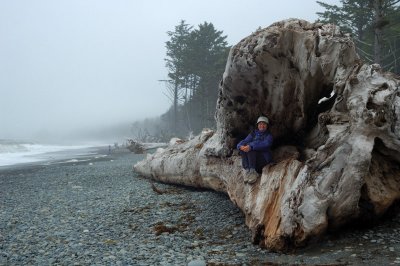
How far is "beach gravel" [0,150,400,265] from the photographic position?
5742 mm

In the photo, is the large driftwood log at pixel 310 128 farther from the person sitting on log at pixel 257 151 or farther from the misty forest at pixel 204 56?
the misty forest at pixel 204 56

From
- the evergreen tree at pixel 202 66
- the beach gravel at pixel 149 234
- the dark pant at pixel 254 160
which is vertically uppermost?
the evergreen tree at pixel 202 66

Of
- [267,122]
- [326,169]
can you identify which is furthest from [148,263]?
[267,122]

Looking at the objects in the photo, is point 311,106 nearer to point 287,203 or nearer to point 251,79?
point 251,79

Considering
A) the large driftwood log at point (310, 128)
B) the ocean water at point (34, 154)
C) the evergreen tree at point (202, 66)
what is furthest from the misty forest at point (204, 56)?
the large driftwood log at point (310, 128)

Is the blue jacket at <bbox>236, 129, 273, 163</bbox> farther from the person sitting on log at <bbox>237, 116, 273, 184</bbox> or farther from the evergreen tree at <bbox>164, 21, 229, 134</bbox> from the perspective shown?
the evergreen tree at <bbox>164, 21, 229, 134</bbox>

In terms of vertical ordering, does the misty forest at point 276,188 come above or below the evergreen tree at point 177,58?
below

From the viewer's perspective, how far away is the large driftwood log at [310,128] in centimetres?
591

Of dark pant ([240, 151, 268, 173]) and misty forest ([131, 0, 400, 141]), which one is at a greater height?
misty forest ([131, 0, 400, 141])

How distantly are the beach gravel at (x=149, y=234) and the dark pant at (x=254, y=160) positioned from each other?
4.22ft

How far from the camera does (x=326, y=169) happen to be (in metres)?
6.02

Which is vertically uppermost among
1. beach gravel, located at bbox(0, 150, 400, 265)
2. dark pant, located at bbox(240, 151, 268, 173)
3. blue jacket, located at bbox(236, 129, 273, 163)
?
blue jacket, located at bbox(236, 129, 273, 163)

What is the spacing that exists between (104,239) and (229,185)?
3.46 metres

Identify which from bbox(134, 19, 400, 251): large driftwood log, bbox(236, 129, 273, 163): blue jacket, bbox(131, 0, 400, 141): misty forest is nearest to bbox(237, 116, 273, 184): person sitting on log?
bbox(236, 129, 273, 163): blue jacket
